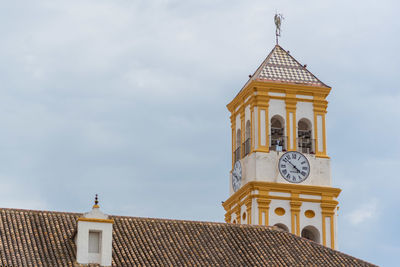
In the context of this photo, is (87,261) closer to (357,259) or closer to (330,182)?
(357,259)

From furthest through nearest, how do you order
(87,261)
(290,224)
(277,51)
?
(277,51) < (290,224) < (87,261)

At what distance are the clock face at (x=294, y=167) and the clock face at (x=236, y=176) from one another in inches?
96.7

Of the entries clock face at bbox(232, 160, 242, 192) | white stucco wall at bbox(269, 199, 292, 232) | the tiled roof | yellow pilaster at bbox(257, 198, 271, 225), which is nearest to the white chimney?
the tiled roof

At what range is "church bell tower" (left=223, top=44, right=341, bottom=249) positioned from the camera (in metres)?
57.3

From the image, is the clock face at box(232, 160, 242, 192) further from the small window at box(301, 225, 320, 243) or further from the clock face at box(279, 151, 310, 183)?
the small window at box(301, 225, 320, 243)

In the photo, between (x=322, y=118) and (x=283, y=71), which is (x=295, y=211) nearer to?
(x=322, y=118)

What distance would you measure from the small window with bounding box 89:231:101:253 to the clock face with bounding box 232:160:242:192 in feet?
55.7

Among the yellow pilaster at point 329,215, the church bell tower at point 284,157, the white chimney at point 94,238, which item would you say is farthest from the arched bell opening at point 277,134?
the white chimney at point 94,238

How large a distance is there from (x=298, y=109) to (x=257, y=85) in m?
2.32

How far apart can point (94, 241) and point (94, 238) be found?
0.38 feet

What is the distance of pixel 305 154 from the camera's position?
58250mm

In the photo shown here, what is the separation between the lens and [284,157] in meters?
57.8

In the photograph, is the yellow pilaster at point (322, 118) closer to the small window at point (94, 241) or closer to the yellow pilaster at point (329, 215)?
the yellow pilaster at point (329, 215)

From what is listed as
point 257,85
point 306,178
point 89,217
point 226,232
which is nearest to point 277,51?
point 257,85
